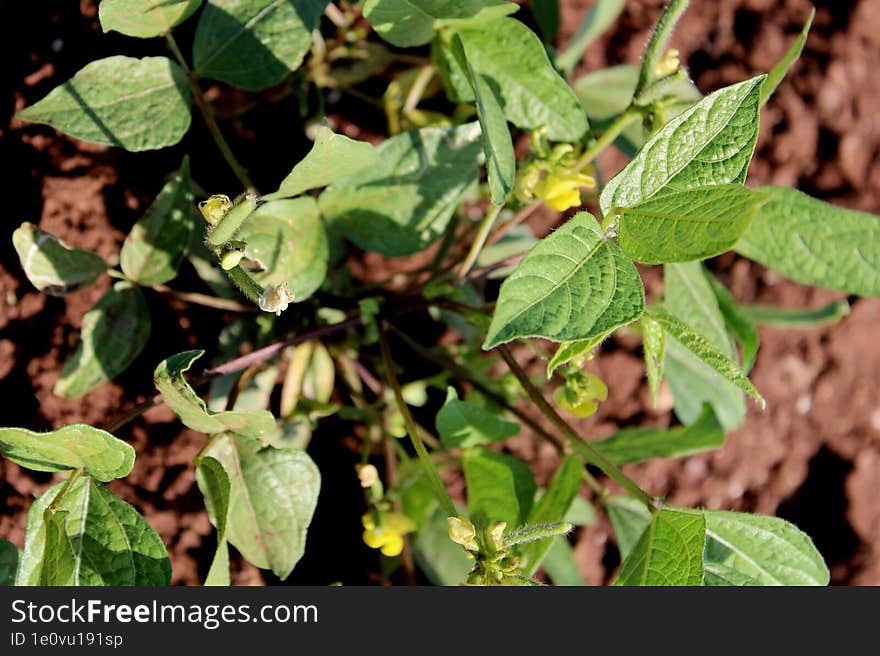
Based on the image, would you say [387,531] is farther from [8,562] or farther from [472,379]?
[8,562]

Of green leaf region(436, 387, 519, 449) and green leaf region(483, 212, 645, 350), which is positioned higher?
green leaf region(483, 212, 645, 350)

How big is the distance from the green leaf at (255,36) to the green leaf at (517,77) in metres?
0.26

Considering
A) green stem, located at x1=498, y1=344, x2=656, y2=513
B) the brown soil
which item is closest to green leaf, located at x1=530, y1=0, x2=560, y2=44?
the brown soil

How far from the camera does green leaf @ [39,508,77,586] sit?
45.9 inches

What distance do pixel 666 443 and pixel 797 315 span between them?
86cm

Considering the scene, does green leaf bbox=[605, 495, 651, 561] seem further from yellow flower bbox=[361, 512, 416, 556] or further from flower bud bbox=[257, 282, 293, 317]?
flower bud bbox=[257, 282, 293, 317]

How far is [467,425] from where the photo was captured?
4.85 feet

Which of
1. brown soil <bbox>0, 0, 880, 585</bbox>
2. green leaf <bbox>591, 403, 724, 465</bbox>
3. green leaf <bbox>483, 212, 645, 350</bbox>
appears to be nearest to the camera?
green leaf <bbox>483, 212, 645, 350</bbox>

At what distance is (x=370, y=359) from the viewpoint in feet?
6.58

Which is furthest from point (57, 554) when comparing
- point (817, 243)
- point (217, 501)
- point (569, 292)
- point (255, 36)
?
point (817, 243)

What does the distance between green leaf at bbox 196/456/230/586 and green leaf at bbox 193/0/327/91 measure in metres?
0.71
